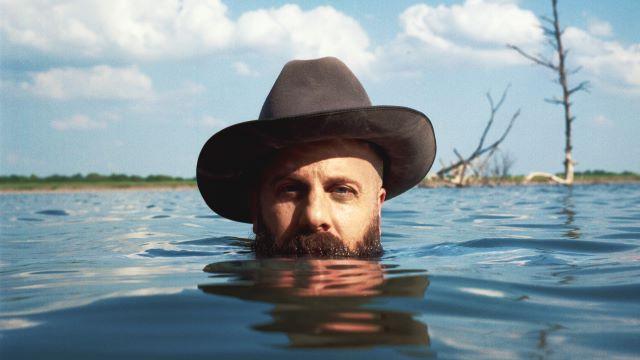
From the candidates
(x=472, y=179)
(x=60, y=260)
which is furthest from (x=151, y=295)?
(x=472, y=179)

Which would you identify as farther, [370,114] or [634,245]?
[634,245]

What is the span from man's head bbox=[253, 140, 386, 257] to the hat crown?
231 mm

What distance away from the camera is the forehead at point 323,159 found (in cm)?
351

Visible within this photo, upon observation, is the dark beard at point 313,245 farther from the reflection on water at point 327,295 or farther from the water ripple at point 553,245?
the water ripple at point 553,245

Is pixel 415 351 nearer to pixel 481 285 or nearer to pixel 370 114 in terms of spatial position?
pixel 481 285

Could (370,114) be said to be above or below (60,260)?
above

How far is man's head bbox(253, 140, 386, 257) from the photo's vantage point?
137 inches

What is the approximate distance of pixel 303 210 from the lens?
11.4ft

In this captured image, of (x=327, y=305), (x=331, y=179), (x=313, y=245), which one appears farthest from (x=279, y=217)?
(x=327, y=305)

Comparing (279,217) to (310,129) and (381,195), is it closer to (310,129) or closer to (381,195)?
(310,129)

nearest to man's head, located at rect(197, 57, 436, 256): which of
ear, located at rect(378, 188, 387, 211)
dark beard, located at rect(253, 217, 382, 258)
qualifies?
dark beard, located at rect(253, 217, 382, 258)

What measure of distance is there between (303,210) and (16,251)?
3128mm

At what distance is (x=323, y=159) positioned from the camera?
351 centimetres

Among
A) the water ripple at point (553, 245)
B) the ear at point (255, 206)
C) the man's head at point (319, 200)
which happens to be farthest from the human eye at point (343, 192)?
the water ripple at point (553, 245)
